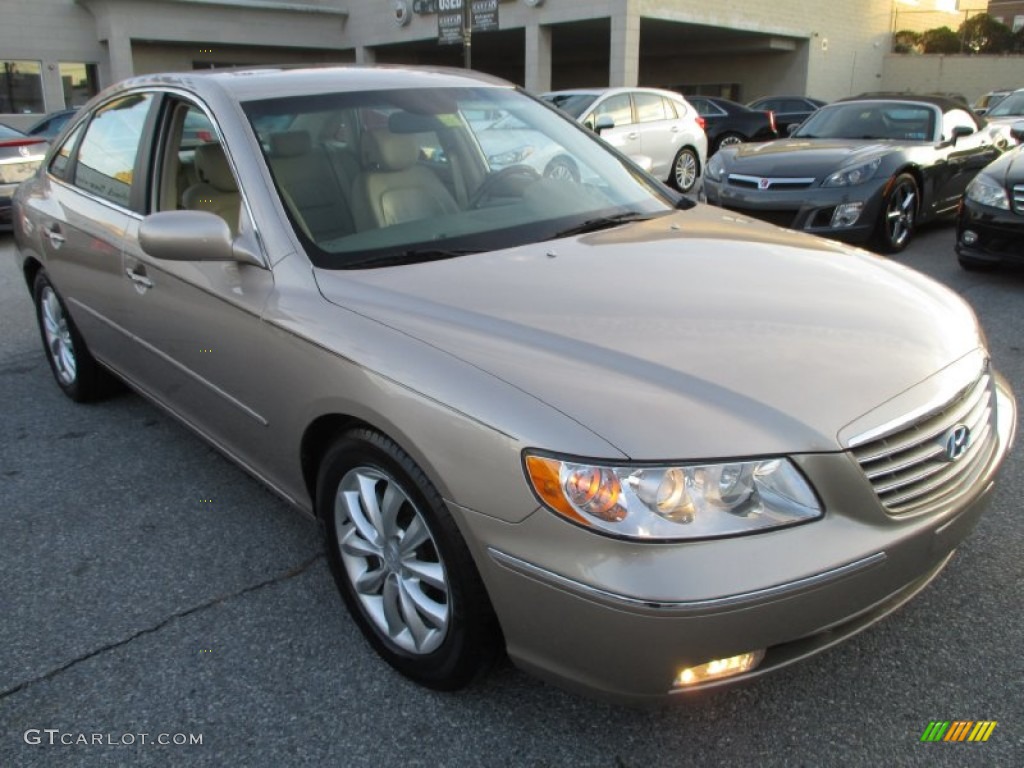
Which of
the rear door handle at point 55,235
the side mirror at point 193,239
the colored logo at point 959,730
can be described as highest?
the side mirror at point 193,239

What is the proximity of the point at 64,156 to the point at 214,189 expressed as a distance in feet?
5.39

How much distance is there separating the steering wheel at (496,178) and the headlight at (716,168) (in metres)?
5.15

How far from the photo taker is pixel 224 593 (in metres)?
2.84

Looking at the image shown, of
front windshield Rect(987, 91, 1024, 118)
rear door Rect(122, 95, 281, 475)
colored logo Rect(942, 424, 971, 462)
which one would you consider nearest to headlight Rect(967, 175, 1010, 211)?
colored logo Rect(942, 424, 971, 462)

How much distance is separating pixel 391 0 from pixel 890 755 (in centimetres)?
2920

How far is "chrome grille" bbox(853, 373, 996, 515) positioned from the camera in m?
1.93

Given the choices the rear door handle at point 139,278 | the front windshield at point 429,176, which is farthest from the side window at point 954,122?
the rear door handle at point 139,278

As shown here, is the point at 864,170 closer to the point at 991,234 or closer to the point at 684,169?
the point at 991,234

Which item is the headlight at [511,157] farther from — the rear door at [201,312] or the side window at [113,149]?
the side window at [113,149]

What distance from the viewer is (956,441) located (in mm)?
2133

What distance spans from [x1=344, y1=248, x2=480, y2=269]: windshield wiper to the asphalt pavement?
1097 mm

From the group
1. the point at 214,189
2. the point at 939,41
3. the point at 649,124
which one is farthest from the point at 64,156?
the point at 939,41

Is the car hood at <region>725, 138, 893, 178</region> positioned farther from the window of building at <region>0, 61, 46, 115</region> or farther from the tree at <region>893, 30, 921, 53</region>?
the tree at <region>893, 30, 921, 53</region>

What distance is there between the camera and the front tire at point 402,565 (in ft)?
6.75
